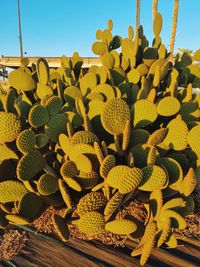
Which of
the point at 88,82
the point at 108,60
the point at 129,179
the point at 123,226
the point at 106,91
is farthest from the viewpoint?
the point at 108,60

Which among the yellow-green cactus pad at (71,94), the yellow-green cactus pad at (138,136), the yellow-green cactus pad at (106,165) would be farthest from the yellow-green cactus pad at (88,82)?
the yellow-green cactus pad at (106,165)

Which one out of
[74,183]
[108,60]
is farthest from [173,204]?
[108,60]

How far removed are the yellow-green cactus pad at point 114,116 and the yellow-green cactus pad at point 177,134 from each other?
37 centimetres

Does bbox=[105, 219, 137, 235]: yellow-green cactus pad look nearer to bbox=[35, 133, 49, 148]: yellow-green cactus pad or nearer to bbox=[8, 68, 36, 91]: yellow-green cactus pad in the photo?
bbox=[35, 133, 49, 148]: yellow-green cactus pad

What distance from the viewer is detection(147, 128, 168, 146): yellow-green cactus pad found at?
1933 millimetres

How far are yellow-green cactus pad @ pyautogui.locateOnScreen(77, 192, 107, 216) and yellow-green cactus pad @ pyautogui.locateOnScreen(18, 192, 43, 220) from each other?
32cm

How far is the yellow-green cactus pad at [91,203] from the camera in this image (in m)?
1.79

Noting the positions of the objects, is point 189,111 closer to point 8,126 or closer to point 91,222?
point 91,222

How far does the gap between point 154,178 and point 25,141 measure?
0.83 meters

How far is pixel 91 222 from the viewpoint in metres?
1.72

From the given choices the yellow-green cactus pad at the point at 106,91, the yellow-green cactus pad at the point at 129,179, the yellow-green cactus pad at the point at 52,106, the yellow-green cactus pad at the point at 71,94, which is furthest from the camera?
the yellow-green cactus pad at the point at 71,94

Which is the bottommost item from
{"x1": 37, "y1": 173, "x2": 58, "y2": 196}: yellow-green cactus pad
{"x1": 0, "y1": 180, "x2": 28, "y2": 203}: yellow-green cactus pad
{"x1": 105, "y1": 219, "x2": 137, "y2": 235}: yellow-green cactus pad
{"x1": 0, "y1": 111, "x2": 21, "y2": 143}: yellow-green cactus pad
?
{"x1": 105, "y1": 219, "x2": 137, "y2": 235}: yellow-green cactus pad

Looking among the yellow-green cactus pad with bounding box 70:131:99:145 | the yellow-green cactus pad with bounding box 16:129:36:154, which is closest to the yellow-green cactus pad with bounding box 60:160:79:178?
the yellow-green cactus pad with bounding box 70:131:99:145

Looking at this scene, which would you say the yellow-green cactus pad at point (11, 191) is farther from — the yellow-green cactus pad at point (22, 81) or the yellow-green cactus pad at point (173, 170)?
the yellow-green cactus pad at point (22, 81)
